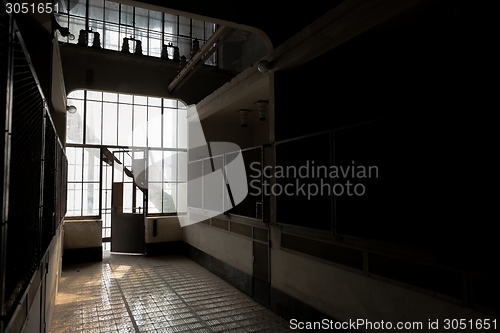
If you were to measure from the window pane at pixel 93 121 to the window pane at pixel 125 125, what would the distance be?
55 centimetres

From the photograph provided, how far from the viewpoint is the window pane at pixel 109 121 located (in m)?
8.75

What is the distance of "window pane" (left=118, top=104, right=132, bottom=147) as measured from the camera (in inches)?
356

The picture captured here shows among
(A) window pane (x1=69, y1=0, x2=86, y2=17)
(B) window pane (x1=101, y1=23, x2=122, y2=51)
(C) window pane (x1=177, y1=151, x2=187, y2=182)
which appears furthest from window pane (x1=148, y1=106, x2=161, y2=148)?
(A) window pane (x1=69, y1=0, x2=86, y2=17)

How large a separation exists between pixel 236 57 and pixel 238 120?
5.97ft

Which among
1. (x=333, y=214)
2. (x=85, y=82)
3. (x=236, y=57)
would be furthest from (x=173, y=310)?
(x=236, y=57)

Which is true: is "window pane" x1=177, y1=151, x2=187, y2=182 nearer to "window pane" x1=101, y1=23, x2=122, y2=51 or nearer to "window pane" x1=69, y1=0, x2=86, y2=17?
"window pane" x1=101, y1=23, x2=122, y2=51

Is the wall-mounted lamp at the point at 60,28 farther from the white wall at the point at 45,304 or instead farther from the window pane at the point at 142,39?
the window pane at the point at 142,39

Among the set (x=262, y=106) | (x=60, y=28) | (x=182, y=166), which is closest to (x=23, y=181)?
(x=60, y=28)

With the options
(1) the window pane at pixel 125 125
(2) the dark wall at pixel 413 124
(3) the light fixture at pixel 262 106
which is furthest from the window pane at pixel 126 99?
(2) the dark wall at pixel 413 124

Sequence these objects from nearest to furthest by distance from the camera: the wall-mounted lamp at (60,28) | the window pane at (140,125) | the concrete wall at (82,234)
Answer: the wall-mounted lamp at (60,28)
the concrete wall at (82,234)
the window pane at (140,125)

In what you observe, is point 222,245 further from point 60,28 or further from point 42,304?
point 60,28

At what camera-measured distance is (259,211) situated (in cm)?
498

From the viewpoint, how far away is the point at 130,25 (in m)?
8.21

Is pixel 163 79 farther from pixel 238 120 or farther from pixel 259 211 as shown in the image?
pixel 259 211
